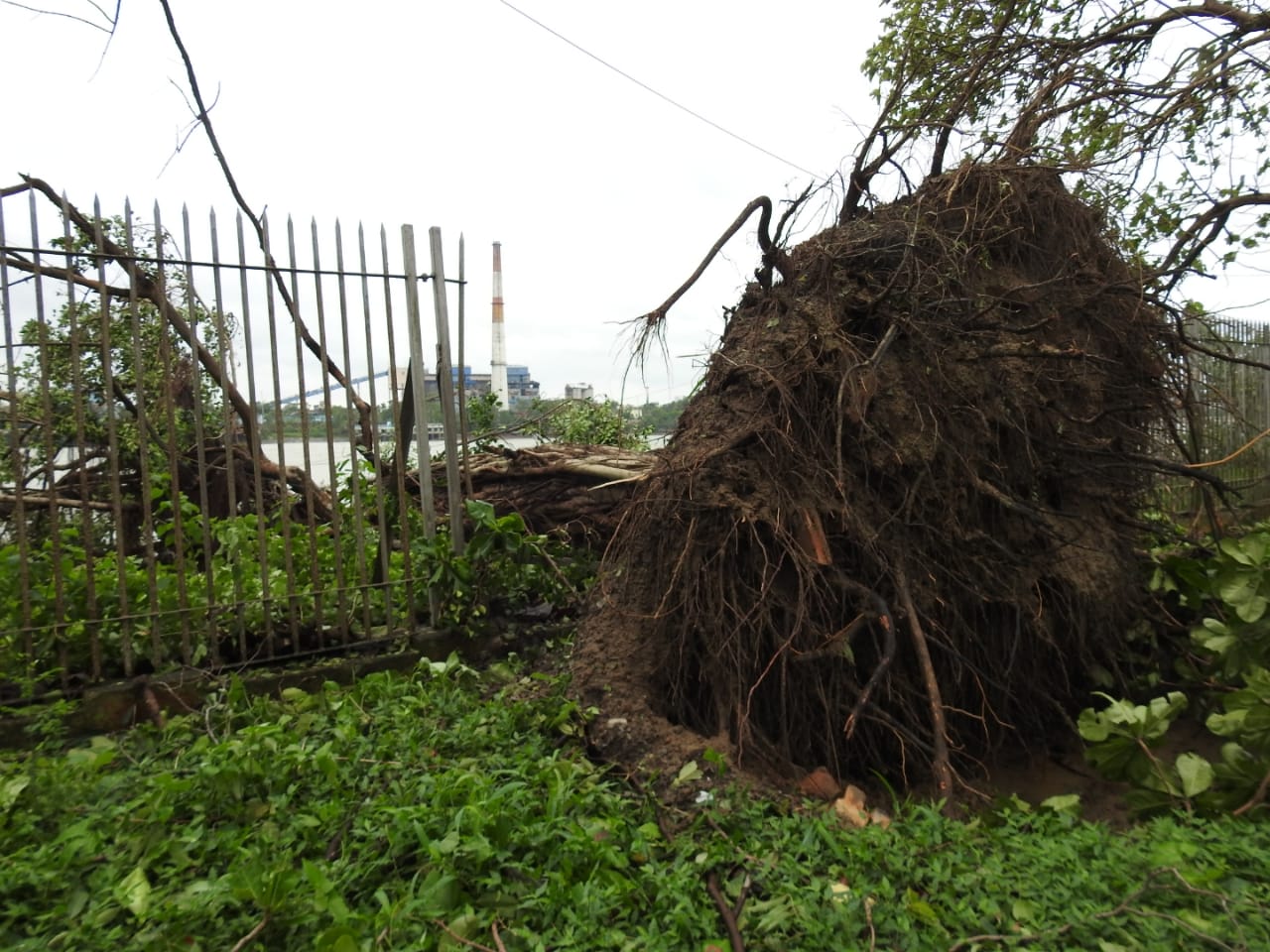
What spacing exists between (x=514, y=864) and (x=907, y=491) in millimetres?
2440

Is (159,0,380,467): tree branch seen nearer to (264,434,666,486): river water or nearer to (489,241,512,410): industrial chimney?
(264,434,666,486): river water

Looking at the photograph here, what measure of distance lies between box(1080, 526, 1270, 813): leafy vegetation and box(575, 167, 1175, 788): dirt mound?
0.42m

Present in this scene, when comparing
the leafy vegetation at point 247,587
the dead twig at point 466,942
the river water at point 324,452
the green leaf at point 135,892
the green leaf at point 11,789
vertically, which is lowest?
the dead twig at point 466,942

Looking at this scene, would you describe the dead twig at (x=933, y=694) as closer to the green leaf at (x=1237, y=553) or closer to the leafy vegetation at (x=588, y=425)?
the green leaf at (x=1237, y=553)

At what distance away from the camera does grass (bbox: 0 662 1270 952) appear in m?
2.28

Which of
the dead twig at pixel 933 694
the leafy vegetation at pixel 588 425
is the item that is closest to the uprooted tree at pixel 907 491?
the dead twig at pixel 933 694

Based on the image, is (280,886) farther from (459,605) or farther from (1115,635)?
(1115,635)

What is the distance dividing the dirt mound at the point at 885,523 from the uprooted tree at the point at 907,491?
0.6 inches

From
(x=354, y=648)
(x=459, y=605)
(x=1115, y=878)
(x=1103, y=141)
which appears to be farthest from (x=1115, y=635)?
(x=1103, y=141)

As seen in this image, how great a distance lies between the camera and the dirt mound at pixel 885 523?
3709 mm

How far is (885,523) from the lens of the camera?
12.6ft

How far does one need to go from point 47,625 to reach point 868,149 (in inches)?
185

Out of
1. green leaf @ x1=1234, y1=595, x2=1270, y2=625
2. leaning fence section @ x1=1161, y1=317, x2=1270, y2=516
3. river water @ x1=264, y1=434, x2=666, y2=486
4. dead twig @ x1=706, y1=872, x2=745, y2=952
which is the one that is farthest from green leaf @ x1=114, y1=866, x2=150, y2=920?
leaning fence section @ x1=1161, y1=317, x2=1270, y2=516

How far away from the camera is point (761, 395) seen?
3932 mm
